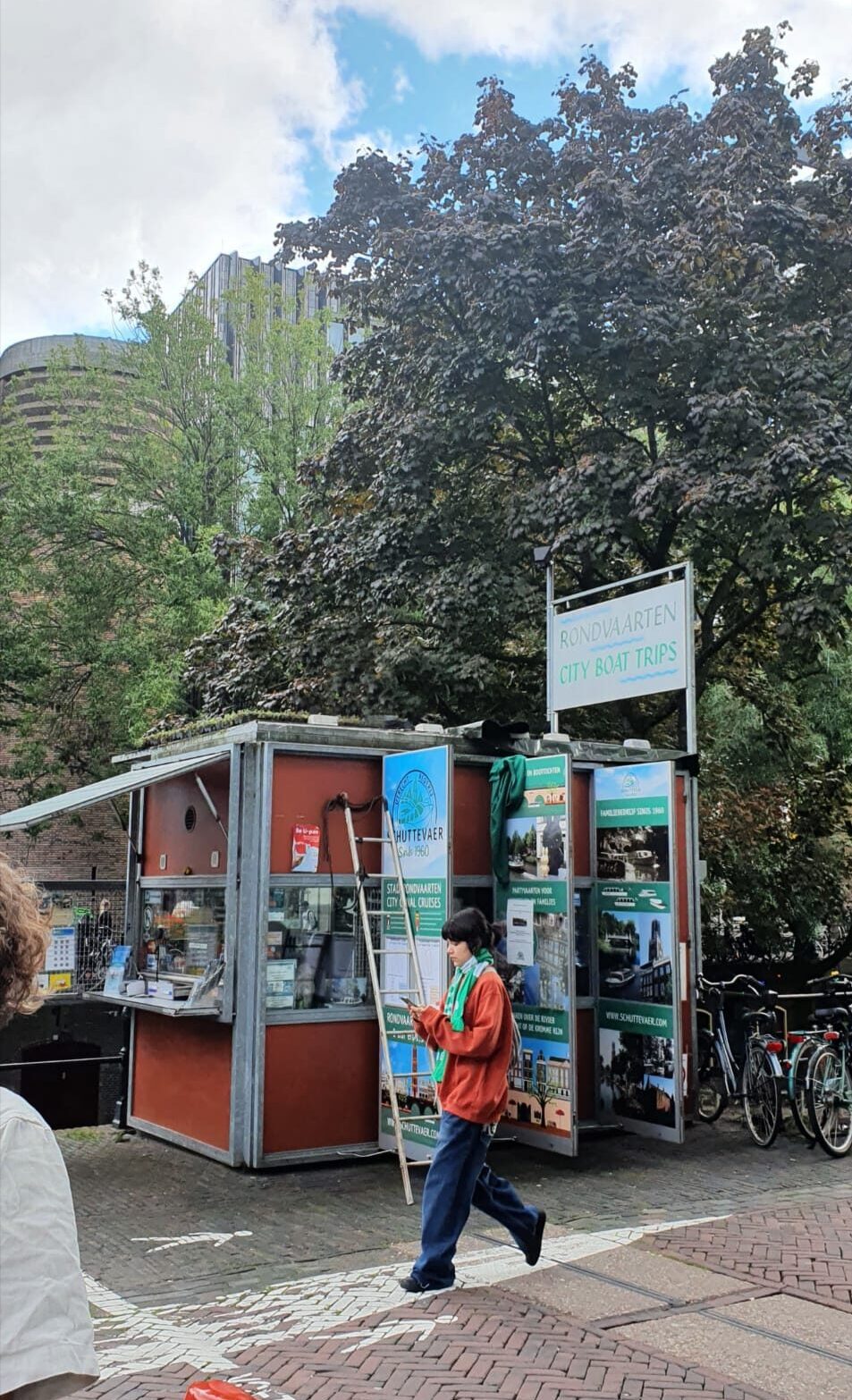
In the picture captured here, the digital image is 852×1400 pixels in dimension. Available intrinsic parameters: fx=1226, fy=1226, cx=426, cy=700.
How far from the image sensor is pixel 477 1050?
5.82 meters

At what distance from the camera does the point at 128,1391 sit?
15.2ft

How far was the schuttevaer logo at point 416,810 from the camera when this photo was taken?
855cm

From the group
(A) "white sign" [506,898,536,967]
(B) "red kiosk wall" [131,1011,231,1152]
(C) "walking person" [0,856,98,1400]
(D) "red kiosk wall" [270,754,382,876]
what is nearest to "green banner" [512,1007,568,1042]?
(A) "white sign" [506,898,536,967]

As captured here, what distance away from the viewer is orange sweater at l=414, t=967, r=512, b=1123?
228 inches

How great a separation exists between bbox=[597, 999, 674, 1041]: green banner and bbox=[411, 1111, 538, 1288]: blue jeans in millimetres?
3182

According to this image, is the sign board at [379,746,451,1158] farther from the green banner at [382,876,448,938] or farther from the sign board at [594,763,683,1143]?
the sign board at [594,763,683,1143]

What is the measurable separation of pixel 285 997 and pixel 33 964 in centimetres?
659

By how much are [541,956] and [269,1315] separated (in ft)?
11.8

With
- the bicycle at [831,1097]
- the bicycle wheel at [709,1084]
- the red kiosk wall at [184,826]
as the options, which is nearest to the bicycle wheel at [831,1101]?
the bicycle at [831,1097]

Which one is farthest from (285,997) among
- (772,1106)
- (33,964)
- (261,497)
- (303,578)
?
(261,497)

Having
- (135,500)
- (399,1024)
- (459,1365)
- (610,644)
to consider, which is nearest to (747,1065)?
(399,1024)

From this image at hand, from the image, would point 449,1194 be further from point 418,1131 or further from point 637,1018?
point 637,1018

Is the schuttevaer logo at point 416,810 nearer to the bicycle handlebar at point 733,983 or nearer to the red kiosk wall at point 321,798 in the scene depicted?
the red kiosk wall at point 321,798

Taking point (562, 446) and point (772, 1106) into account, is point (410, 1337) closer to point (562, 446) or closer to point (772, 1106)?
point (772, 1106)
